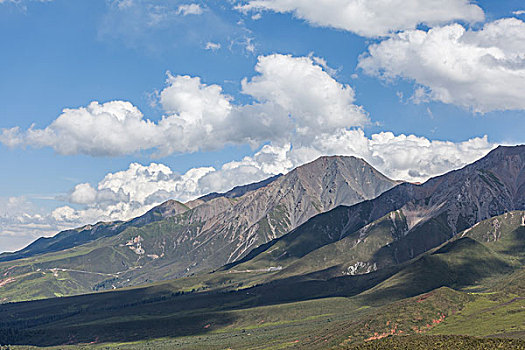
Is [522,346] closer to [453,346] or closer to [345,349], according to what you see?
[453,346]

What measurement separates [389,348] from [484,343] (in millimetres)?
27337

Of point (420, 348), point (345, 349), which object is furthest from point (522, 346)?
point (345, 349)

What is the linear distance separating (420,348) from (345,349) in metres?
25.5

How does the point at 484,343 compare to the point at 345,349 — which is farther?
the point at 345,349

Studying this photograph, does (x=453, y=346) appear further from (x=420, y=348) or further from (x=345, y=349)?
(x=345, y=349)

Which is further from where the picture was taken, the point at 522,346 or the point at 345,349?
the point at 345,349

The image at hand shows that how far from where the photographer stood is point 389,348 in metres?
162

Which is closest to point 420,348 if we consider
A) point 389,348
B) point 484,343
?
point 389,348

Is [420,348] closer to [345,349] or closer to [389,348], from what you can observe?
[389,348]

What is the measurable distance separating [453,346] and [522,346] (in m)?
18.4

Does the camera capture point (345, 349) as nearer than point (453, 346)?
No

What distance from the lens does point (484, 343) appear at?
525ft

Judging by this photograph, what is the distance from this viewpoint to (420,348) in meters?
159

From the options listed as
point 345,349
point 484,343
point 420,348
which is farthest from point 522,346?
point 345,349
